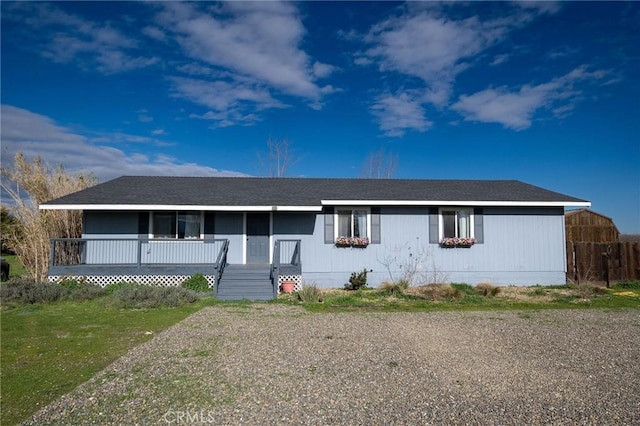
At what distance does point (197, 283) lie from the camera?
12523mm

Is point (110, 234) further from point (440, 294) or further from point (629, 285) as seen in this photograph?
point (629, 285)

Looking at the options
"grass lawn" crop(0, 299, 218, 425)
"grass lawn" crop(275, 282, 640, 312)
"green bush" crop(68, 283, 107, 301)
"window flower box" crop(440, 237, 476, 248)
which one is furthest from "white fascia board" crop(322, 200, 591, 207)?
"green bush" crop(68, 283, 107, 301)

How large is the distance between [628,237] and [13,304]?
36604 millimetres

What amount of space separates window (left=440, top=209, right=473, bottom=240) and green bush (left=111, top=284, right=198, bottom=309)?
8.72 m

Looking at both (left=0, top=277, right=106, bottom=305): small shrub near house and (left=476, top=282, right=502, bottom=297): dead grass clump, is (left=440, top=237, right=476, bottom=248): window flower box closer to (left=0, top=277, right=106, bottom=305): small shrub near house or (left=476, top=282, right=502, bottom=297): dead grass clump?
(left=476, top=282, right=502, bottom=297): dead grass clump

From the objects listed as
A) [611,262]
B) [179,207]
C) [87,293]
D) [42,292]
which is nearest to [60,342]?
[87,293]

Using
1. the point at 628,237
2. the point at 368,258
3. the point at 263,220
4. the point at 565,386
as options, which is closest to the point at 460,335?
the point at 565,386

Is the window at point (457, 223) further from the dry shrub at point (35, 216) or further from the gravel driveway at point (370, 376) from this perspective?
the dry shrub at point (35, 216)

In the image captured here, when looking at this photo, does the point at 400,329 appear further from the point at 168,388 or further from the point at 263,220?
the point at 263,220

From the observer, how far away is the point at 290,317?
9.20 meters

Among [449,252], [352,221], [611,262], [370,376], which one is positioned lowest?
[370,376]

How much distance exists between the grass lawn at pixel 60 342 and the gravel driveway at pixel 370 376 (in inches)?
12.4

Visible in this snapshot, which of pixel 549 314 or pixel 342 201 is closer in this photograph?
pixel 549 314

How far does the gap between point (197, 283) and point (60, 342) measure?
5602mm
